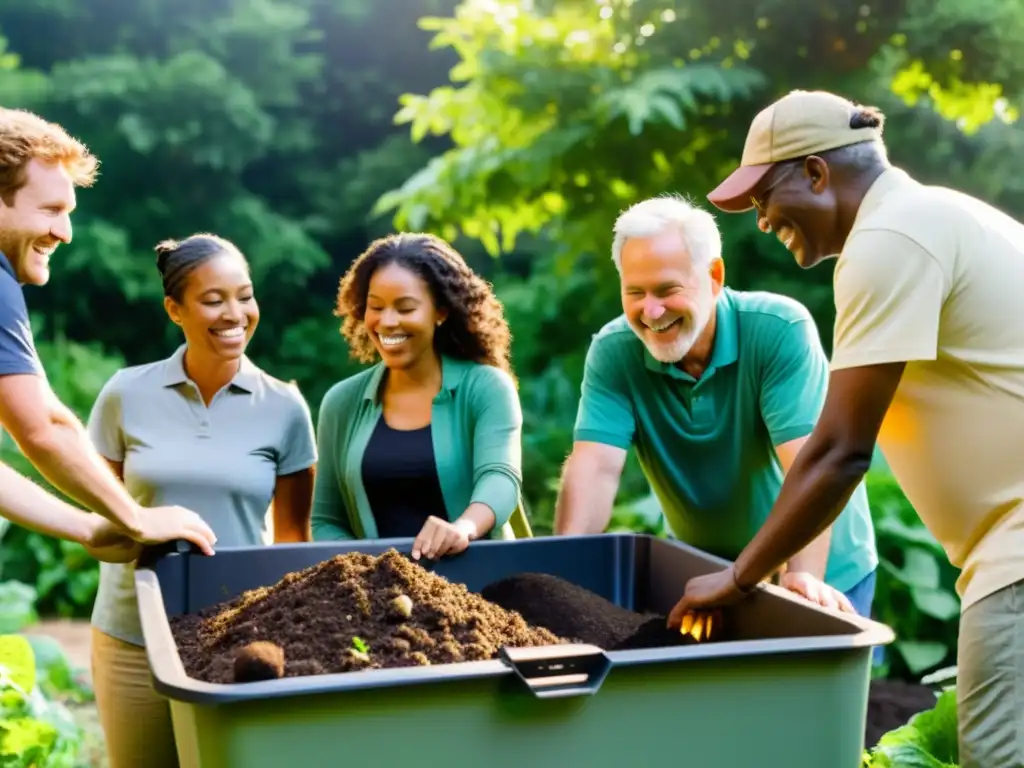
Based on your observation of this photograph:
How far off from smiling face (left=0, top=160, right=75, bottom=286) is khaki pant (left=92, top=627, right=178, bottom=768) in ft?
2.50

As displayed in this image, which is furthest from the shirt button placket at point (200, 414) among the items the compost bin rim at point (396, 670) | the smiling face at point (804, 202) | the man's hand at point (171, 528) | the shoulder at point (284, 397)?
the smiling face at point (804, 202)

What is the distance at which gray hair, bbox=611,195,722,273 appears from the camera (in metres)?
2.32

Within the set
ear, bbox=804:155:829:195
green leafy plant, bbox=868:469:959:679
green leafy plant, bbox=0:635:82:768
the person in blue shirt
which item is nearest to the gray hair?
ear, bbox=804:155:829:195

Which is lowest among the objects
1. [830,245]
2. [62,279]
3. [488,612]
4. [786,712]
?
[786,712]

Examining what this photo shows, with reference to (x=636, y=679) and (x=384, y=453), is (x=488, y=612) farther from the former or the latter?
(x=384, y=453)

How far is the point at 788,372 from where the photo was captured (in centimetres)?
229

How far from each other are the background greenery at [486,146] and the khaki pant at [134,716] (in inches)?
133

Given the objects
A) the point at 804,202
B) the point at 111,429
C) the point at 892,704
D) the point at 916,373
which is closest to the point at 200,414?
the point at 111,429

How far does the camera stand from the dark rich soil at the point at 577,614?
69.4 inches

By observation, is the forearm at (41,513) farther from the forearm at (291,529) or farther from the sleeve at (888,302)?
the sleeve at (888,302)

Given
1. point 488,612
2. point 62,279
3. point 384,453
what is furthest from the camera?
point 62,279

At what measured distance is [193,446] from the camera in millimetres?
2441

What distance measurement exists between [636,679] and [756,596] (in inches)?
17.9

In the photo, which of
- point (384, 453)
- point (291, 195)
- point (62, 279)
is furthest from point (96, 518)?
point (291, 195)
